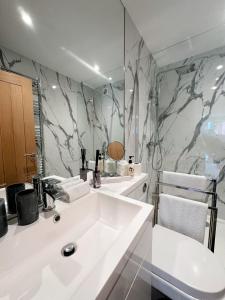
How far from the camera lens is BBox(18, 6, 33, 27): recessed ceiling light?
692 millimetres

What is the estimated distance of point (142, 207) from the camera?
72 centimetres

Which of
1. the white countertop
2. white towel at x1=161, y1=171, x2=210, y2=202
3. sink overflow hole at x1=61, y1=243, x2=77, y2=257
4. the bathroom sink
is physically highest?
the bathroom sink

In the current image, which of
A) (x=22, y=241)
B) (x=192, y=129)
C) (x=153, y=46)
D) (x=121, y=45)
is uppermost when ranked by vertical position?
(x=153, y=46)

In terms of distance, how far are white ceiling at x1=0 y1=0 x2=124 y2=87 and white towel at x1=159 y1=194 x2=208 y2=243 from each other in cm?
120

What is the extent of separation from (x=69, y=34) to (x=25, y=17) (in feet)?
0.93

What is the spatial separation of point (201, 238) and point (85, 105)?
1.36 metres

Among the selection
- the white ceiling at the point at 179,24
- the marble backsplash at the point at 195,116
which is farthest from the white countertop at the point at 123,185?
the white ceiling at the point at 179,24

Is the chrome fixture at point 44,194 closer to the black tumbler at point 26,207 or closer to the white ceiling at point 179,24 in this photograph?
the black tumbler at point 26,207

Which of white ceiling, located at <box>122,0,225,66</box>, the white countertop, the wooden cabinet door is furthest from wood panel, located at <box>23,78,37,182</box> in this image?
white ceiling, located at <box>122,0,225,66</box>

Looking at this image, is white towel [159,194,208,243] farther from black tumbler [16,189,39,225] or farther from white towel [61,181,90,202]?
black tumbler [16,189,39,225]

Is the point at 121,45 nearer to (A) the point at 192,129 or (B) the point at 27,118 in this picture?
(B) the point at 27,118

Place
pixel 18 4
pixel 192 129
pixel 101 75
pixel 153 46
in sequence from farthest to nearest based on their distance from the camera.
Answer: pixel 192 129, pixel 153 46, pixel 101 75, pixel 18 4

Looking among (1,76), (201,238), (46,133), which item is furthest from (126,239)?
(201,238)

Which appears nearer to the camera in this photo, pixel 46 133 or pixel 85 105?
pixel 46 133
